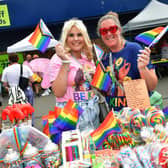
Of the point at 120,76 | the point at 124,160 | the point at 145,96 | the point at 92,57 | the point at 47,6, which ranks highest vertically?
the point at 47,6

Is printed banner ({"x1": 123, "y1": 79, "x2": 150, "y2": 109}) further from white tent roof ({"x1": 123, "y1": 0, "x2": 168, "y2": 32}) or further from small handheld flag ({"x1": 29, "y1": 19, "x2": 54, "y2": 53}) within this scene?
white tent roof ({"x1": 123, "y1": 0, "x2": 168, "y2": 32})

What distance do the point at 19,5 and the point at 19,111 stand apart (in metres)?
10.0

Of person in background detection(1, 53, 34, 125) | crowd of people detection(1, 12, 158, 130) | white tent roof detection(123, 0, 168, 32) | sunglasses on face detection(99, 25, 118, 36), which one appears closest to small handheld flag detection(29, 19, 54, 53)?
crowd of people detection(1, 12, 158, 130)

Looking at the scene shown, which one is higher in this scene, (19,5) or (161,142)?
(19,5)

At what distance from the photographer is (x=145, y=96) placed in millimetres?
1516

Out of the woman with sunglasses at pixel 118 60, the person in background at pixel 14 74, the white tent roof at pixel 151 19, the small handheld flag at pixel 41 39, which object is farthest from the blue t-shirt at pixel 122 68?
the white tent roof at pixel 151 19

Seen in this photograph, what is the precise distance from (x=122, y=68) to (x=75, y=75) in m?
0.35

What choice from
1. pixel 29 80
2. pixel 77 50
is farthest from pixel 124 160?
pixel 29 80

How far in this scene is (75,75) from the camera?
1.83 meters

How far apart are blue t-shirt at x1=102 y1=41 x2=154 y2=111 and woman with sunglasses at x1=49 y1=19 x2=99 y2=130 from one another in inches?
6.2

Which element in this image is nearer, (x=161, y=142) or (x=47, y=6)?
(x=161, y=142)

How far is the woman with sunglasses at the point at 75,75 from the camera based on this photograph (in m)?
1.72

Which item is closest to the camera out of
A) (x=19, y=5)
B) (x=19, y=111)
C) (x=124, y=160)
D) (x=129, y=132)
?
(x=124, y=160)

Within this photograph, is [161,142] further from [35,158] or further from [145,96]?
[35,158]
